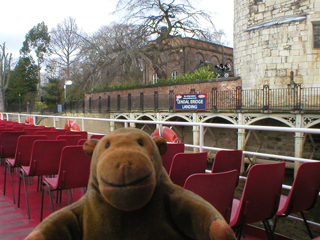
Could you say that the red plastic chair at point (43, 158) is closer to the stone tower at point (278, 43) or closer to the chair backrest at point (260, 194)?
the chair backrest at point (260, 194)

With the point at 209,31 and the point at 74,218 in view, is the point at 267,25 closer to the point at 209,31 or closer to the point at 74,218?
the point at 209,31

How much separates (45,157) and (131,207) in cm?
265

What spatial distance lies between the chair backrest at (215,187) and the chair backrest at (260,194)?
122 mm

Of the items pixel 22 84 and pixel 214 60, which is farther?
pixel 22 84

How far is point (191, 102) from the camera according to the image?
20.0 metres

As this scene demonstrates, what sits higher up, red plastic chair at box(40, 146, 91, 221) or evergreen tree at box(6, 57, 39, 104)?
evergreen tree at box(6, 57, 39, 104)

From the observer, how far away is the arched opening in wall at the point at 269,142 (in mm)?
18188

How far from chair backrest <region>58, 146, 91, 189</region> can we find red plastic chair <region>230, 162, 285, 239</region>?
1.65 meters

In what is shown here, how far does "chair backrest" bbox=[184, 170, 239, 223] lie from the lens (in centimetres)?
200

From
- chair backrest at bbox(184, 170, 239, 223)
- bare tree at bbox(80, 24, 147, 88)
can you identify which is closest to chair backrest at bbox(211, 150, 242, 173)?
chair backrest at bbox(184, 170, 239, 223)

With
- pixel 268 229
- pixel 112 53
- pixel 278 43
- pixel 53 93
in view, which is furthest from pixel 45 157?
pixel 53 93

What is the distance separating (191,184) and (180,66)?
97.6 ft

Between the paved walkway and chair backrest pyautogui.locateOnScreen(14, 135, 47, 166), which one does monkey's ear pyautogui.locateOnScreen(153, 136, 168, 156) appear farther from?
Result: chair backrest pyautogui.locateOnScreen(14, 135, 47, 166)

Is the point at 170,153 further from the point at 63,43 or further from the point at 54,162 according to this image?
the point at 63,43
